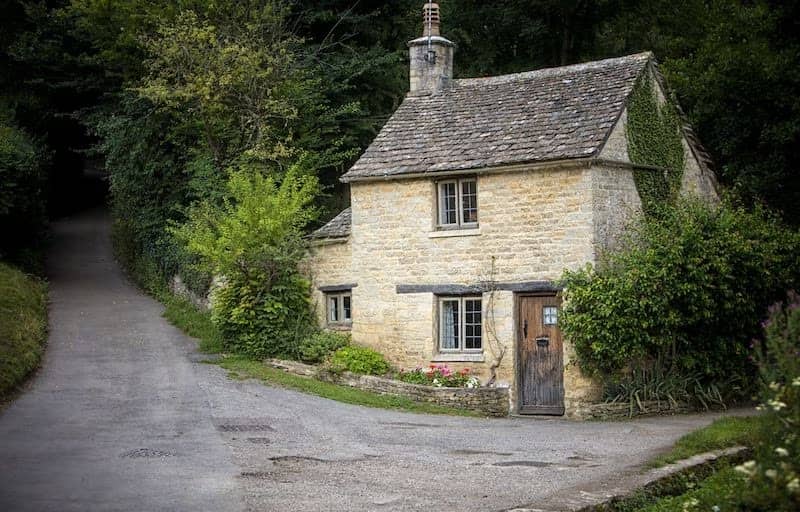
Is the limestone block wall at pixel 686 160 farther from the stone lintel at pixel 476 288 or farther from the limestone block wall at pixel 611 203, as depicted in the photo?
the stone lintel at pixel 476 288

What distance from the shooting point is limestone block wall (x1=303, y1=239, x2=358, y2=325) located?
24.8 meters

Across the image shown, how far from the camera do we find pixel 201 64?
28406 mm

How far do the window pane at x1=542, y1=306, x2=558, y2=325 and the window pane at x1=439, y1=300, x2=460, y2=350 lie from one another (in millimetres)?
2189

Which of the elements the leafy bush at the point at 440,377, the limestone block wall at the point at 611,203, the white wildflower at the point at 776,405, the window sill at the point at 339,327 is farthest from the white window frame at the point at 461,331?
the white wildflower at the point at 776,405

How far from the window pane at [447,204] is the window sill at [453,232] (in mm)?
302

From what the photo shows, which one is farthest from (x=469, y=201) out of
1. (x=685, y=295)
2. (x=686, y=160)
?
(x=686, y=160)

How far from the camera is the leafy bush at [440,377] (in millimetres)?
22297

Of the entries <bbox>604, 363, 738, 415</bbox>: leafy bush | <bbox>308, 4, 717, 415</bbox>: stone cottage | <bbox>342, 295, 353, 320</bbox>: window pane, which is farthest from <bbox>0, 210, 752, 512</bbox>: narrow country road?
<bbox>342, 295, 353, 320</bbox>: window pane

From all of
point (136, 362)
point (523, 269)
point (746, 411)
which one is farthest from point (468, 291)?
point (136, 362)

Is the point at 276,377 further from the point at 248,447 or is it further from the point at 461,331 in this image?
the point at 248,447

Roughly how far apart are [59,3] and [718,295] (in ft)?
105

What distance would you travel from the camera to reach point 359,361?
2331 centimetres

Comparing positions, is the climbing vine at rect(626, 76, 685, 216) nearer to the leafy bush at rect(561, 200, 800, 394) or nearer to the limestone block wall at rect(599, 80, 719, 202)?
the limestone block wall at rect(599, 80, 719, 202)

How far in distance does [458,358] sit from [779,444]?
14.3 meters
